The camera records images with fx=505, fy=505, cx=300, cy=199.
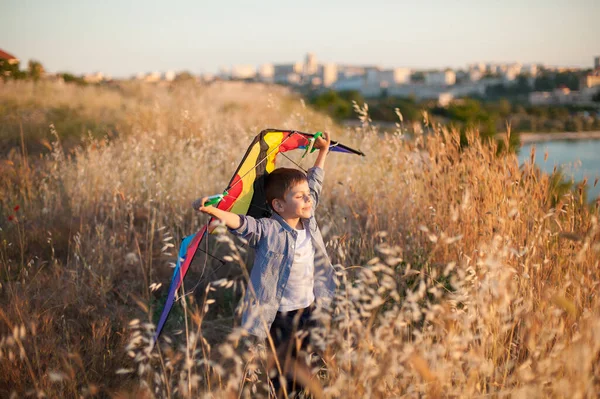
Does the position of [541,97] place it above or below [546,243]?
above

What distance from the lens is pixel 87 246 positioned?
395cm

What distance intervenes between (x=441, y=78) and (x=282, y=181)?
3600 inches

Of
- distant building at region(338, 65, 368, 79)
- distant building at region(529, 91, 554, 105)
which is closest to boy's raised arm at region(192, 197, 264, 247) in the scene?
distant building at region(529, 91, 554, 105)

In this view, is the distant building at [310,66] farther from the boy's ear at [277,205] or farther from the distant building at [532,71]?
the boy's ear at [277,205]

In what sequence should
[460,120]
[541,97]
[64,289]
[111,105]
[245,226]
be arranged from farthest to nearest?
[541,97] < [460,120] < [111,105] < [64,289] < [245,226]

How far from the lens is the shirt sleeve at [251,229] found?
2562mm

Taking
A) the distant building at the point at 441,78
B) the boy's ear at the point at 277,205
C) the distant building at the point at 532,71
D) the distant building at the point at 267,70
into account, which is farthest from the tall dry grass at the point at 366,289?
the distant building at the point at 267,70

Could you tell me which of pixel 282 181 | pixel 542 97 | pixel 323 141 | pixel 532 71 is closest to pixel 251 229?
pixel 282 181

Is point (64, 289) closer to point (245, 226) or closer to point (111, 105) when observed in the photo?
point (245, 226)

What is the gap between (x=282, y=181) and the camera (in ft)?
8.97

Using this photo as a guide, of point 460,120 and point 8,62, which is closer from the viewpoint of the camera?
point 8,62

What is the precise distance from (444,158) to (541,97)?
95.6 ft

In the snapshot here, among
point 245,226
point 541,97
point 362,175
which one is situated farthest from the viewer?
point 541,97

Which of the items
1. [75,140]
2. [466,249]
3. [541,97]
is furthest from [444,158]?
[541,97]
